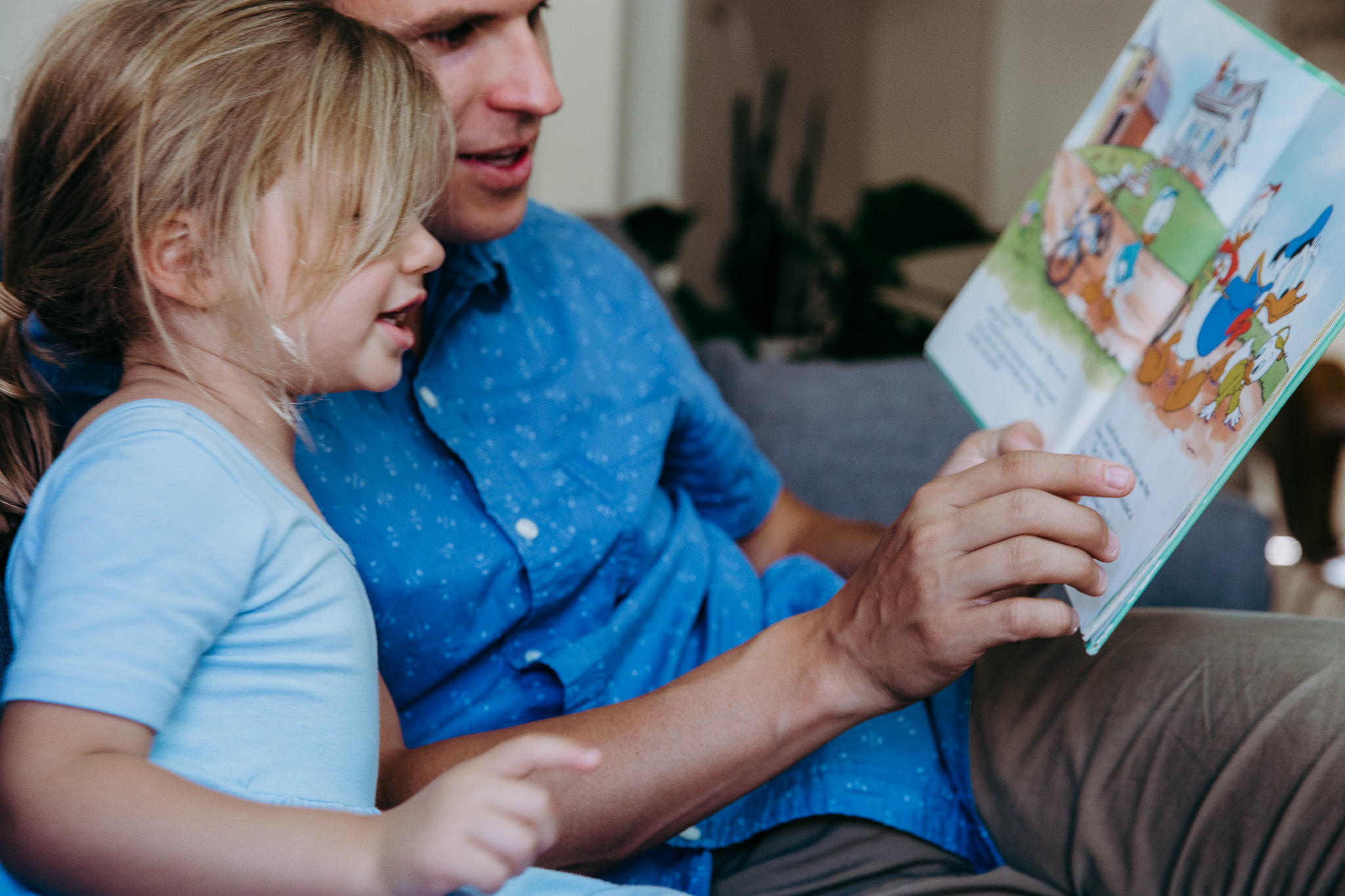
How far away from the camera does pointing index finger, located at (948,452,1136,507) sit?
2.02ft

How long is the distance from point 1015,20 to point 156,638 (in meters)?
5.24

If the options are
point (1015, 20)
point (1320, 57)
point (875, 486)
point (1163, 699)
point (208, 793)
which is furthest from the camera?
point (1015, 20)

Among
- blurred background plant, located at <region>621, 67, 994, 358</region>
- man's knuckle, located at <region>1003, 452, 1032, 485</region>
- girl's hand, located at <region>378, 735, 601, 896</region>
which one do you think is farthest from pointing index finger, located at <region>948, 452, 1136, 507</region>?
blurred background plant, located at <region>621, 67, 994, 358</region>

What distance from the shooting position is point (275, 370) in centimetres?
62

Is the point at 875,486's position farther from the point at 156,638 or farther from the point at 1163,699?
the point at 156,638

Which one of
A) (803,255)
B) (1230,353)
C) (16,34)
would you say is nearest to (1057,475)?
(1230,353)

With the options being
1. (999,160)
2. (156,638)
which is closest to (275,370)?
(156,638)

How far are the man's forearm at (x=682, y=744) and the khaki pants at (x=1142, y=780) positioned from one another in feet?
0.45

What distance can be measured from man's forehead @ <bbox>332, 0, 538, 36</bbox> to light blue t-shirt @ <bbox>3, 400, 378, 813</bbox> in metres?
0.36

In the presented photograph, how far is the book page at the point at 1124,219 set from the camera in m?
0.69

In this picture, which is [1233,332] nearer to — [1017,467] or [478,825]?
[1017,467]

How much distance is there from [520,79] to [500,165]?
67 mm

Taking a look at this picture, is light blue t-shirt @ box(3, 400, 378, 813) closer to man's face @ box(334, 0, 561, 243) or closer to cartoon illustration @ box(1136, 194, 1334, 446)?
man's face @ box(334, 0, 561, 243)

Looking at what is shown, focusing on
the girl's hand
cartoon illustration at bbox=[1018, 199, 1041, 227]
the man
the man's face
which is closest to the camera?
the girl's hand
